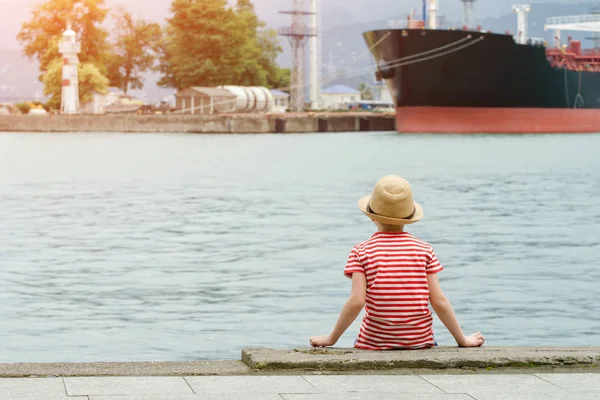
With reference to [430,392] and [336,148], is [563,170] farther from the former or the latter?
[430,392]

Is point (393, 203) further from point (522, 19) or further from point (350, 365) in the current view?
point (522, 19)

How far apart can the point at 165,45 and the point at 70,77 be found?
1437cm

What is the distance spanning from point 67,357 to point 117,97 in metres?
98.1

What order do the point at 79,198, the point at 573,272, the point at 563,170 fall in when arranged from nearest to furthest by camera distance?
the point at 573,272 → the point at 79,198 → the point at 563,170

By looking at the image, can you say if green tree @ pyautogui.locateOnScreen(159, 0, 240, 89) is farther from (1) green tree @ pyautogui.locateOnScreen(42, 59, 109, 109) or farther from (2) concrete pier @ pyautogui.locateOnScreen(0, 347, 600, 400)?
(2) concrete pier @ pyautogui.locateOnScreen(0, 347, 600, 400)

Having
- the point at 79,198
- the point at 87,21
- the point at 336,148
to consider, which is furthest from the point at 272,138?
the point at 79,198

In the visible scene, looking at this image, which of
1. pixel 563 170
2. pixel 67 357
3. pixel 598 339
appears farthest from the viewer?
pixel 563 170

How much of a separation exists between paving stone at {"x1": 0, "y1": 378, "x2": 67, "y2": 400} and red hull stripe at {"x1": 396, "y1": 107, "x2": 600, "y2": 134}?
52.5 meters

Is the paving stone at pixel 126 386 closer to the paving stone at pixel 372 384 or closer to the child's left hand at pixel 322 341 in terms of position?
the paving stone at pixel 372 384

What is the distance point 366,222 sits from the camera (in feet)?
72.0

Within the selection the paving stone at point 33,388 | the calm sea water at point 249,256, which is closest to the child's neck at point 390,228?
the paving stone at point 33,388

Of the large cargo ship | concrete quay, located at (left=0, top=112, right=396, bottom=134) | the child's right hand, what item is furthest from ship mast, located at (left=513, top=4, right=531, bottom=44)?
the child's right hand

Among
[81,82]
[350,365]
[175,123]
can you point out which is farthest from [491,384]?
[81,82]

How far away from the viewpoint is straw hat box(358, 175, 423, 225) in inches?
205
